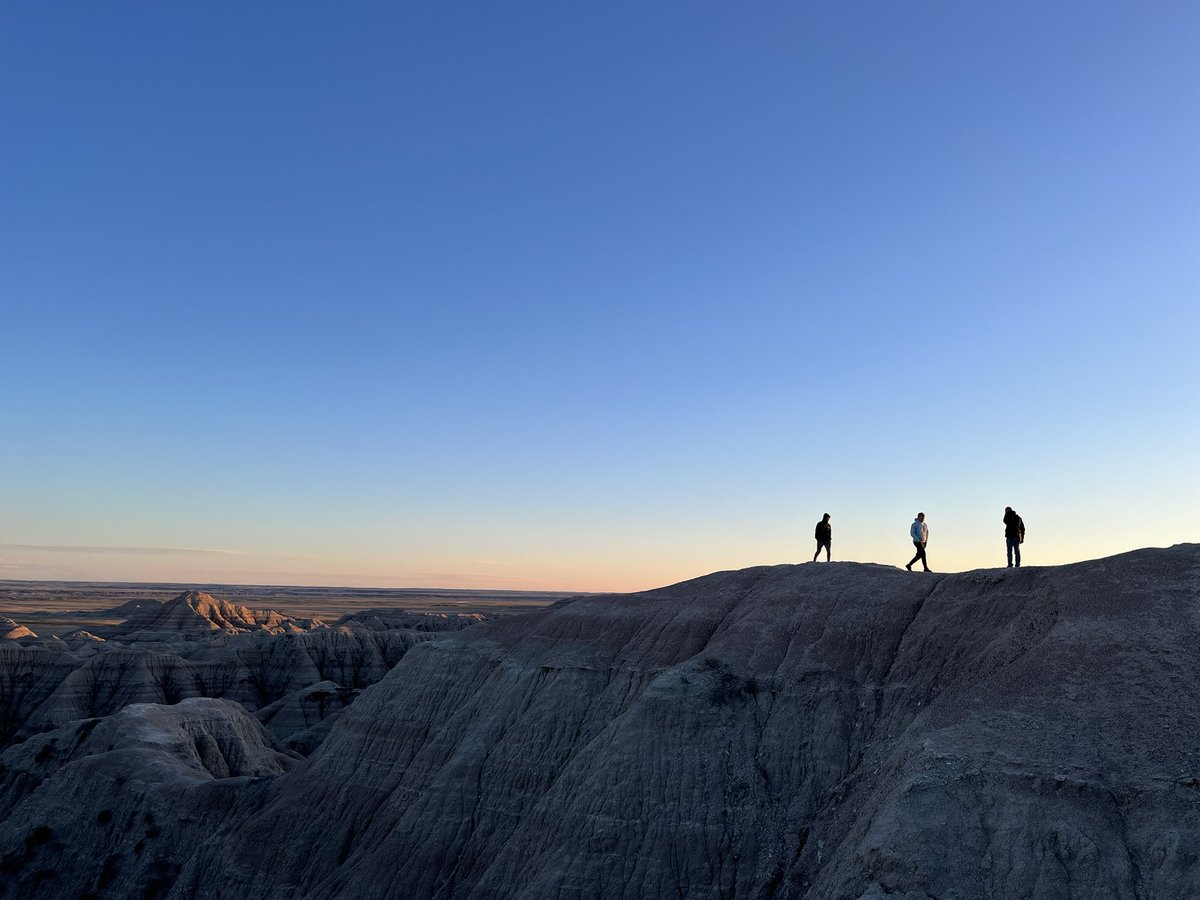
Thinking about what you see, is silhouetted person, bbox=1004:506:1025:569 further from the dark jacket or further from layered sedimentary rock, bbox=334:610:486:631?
layered sedimentary rock, bbox=334:610:486:631

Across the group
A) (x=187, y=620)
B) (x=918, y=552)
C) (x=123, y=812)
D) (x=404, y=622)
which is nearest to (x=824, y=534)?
(x=918, y=552)

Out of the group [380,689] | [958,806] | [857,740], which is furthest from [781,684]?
[380,689]

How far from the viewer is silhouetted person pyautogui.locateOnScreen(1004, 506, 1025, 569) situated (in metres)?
25.2

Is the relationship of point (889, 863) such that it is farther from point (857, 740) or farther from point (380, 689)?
point (380, 689)

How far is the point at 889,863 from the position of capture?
15727 millimetres

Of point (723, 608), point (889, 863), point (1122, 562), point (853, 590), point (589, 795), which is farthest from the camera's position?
point (723, 608)

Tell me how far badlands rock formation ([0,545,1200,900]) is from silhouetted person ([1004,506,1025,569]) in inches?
77.3

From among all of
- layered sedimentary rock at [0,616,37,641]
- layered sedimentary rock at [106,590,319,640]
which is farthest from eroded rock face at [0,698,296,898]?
layered sedimentary rock at [106,590,319,640]

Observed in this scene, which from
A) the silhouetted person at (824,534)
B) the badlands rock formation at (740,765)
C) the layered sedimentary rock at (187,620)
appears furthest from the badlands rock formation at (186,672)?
the silhouetted person at (824,534)

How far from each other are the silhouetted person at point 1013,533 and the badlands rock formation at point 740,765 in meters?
1.96

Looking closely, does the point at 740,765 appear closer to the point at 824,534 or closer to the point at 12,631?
the point at 824,534

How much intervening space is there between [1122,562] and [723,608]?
12626mm

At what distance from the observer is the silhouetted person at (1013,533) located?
25.2 meters

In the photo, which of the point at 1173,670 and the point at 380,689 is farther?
the point at 380,689
